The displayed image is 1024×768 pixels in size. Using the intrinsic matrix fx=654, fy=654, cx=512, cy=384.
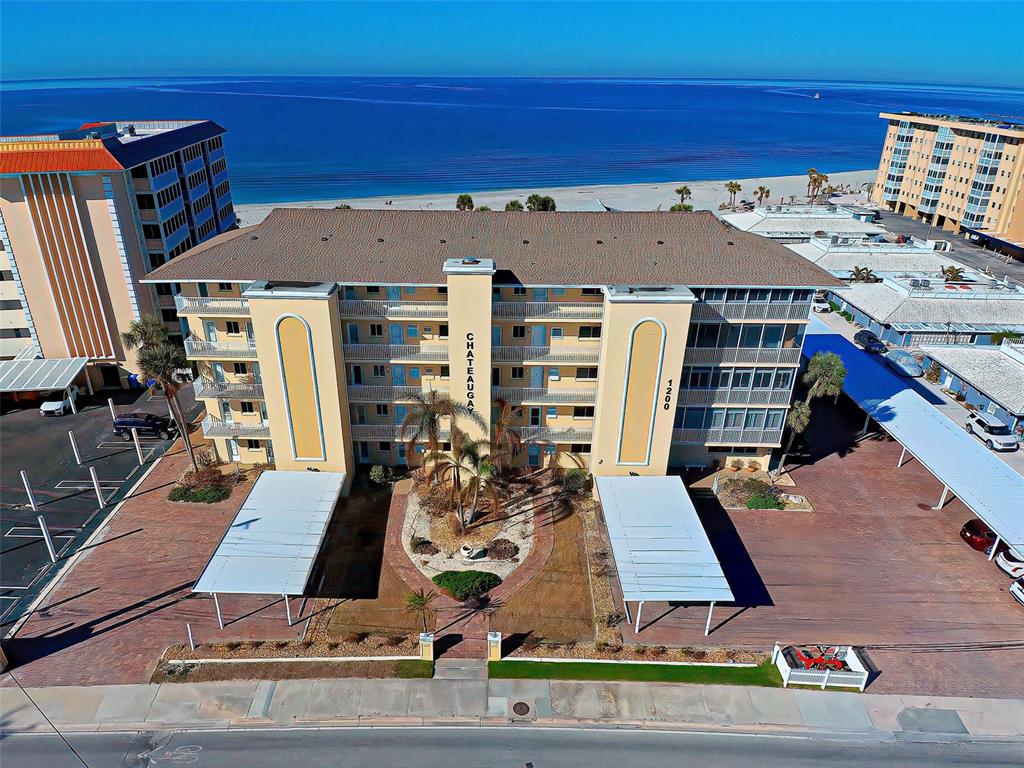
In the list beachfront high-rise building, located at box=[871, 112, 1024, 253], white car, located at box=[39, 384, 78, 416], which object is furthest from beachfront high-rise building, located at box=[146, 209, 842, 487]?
beachfront high-rise building, located at box=[871, 112, 1024, 253]

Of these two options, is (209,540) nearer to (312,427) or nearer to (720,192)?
(312,427)

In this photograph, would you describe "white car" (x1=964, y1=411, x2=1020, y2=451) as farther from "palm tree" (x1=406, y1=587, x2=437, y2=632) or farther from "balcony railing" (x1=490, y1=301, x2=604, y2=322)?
"palm tree" (x1=406, y1=587, x2=437, y2=632)

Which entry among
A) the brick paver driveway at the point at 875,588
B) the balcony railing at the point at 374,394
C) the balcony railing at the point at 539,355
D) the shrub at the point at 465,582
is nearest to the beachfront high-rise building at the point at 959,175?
the brick paver driveway at the point at 875,588

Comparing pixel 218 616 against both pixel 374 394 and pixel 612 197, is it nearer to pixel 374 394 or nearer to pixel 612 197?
pixel 374 394

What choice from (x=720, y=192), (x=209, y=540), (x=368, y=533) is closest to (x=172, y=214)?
(x=209, y=540)

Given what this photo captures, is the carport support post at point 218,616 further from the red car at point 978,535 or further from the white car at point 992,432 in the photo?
the white car at point 992,432

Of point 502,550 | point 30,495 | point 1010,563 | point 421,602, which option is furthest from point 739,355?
point 30,495
